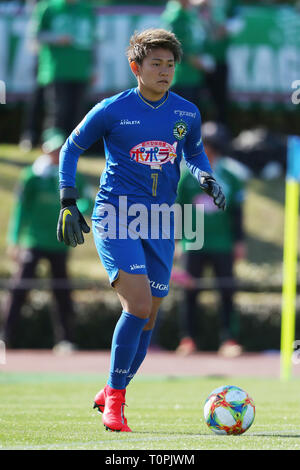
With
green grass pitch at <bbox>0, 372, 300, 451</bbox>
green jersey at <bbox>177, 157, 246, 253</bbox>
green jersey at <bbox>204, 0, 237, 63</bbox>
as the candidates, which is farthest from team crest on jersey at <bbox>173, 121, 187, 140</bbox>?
green jersey at <bbox>204, 0, 237, 63</bbox>

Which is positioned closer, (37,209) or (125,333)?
(125,333)

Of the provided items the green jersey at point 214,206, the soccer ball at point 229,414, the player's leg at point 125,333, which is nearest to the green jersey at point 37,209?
the green jersey at point 214,206

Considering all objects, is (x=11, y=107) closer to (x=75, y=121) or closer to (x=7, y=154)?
(x=7, y=154)

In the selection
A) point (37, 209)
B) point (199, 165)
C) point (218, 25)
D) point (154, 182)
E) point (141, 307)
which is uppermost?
point (218, 25)

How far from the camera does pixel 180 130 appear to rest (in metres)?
6.23

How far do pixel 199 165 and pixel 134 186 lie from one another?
628 mm

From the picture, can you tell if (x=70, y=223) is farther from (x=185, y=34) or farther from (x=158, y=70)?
(x=185, y=34)

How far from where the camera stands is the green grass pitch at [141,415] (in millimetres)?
5141

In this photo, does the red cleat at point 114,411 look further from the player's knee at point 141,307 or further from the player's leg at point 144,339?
the player's knee at point 141,307

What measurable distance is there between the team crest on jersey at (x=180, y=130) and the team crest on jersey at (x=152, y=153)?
90 millimetres

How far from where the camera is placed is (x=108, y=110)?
608 centimetres

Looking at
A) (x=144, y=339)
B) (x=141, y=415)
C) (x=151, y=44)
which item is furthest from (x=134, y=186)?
(x=141, y=415)
